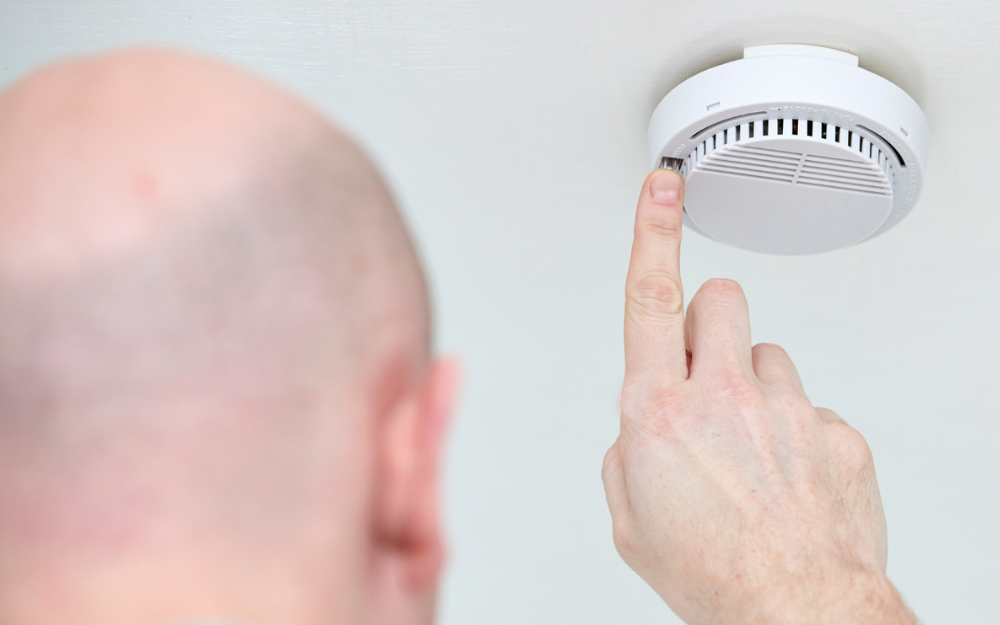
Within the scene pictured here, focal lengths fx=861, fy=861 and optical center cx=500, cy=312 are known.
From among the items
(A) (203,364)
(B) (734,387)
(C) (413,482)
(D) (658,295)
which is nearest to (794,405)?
(B) (734,387)

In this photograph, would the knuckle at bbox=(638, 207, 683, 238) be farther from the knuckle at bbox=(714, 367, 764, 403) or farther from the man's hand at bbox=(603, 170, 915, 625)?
the knuckle at bbox=(714, 367, 764, 403)

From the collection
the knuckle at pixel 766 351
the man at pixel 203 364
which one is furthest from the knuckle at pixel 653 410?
the man at pixel 203 364

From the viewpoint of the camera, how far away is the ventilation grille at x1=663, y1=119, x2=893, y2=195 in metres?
0.64

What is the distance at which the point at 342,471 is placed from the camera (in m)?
0.43

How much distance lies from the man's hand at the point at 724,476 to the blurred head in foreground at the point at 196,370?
296mm

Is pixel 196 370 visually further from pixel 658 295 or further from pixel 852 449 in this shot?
pixel 852 449

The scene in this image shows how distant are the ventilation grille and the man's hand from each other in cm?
4

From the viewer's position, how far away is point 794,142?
632 millimetres

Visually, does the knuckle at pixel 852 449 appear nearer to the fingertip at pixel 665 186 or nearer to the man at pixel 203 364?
the fingertip at pixel 665 186

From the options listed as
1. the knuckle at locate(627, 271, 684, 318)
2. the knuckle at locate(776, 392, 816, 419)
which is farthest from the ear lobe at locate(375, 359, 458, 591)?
the knuckle at locate(776, 392, 816, 419)

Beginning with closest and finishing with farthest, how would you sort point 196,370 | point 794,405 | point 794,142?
point 196,370 < point 794,142 < point 794,405

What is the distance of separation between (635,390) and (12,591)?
0.47 metres

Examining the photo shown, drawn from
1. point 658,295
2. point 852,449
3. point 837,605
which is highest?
point 658,295

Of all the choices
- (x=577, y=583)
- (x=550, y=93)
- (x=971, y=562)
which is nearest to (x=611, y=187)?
(x=550, y=93)
